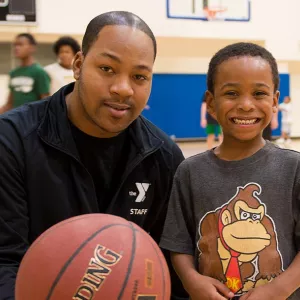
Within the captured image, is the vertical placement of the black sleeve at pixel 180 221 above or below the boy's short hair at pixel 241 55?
below

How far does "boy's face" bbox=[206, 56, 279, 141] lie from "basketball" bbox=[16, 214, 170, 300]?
57 cm

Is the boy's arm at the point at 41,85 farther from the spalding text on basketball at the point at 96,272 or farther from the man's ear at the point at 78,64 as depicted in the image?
the spalding text on basketball at the point at 96,272

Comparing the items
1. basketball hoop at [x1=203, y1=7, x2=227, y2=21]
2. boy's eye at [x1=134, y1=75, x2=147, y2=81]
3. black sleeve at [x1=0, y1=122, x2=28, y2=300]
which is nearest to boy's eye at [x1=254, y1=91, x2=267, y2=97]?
boy's eye at [x1=134, y1=75, x2=147, y2=81]

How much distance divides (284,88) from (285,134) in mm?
1369

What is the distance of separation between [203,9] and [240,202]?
8.47 m

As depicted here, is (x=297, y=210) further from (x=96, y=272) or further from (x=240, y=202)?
(x=96, y=272)

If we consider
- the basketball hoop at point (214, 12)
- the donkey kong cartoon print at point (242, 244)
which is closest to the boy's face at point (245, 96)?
the donkey kong cartoon print at point (242, 244)

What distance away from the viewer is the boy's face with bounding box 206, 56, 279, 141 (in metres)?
1.72

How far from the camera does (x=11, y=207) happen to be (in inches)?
70.0

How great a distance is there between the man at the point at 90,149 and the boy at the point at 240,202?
0.78ft

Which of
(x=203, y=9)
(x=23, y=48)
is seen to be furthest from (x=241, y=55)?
(x=203, y=9)

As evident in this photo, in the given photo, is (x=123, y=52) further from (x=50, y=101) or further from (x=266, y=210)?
(x=266, y=210)

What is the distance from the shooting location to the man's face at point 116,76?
1.74 metres

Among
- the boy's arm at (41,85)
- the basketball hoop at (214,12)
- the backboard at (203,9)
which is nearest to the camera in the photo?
the boy's arm at (41,85)
